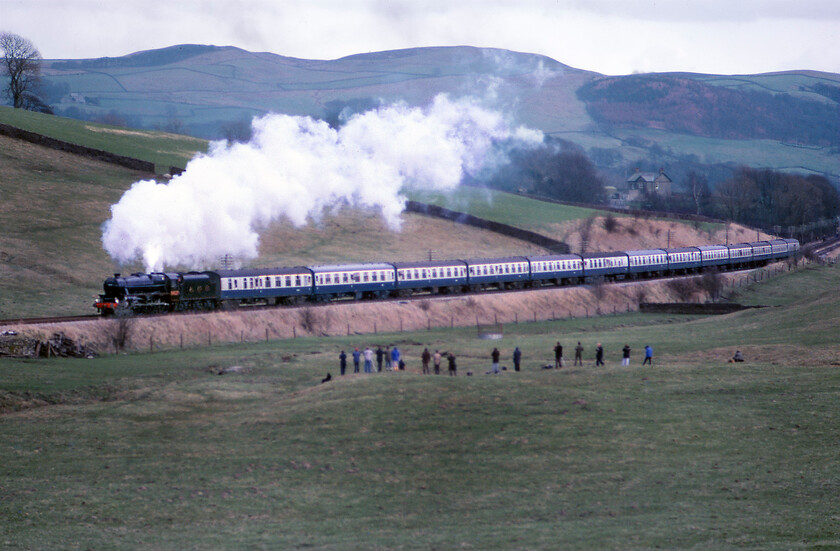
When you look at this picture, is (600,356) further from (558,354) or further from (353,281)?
(353,281)

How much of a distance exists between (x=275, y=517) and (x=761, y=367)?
2345cm

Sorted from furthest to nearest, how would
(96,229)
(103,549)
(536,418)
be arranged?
1. (96,229)
2. (536,418)
3. (103,549)

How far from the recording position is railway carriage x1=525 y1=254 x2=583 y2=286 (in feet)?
276

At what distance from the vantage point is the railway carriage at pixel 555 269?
8400 centimetres

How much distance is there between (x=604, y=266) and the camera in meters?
91.1

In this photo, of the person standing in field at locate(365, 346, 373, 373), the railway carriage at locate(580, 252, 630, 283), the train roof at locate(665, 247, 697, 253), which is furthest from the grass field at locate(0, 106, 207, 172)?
the person standing in field at locate(365, 346, 373, 373)

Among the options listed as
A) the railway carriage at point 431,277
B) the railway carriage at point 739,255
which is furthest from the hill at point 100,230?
the railway carriage at point 739,255

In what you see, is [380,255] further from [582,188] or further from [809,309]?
[582,188]

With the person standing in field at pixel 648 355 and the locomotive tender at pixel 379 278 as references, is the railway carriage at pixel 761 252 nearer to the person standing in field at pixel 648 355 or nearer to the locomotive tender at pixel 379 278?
the locomotive tender at pixel 379 278

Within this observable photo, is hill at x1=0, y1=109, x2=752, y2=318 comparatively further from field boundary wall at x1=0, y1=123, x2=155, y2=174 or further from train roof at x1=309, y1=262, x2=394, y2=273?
train roof at x1=309, y1=262, x2=394, y2=273

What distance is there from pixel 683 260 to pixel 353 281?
4669 centimetres

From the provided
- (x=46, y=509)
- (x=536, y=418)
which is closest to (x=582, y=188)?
(x=536, y=418)

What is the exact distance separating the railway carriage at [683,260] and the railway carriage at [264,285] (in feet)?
158

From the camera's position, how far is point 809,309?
182 feet
